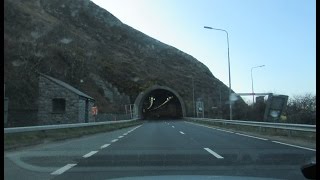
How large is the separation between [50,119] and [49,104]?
4.45 ft

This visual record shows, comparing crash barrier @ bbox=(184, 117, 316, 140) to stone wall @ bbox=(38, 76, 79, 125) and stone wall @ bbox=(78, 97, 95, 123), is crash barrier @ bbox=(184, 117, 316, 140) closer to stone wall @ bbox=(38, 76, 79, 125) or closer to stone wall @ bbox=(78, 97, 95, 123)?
stone wall @ bbox=(78, 97, 95, 123)

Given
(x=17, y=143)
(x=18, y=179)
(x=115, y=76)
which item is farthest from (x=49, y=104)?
(x=115, y=76)

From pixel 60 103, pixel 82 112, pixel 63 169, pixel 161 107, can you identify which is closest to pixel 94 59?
pixel 161 107

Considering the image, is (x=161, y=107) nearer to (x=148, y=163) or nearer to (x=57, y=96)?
(x=57, y=96)

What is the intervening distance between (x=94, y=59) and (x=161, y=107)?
37712mm

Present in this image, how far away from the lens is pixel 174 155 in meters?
14.3

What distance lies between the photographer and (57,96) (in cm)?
4459

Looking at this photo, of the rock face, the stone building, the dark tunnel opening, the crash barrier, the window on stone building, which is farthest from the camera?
the dark tunnel opening

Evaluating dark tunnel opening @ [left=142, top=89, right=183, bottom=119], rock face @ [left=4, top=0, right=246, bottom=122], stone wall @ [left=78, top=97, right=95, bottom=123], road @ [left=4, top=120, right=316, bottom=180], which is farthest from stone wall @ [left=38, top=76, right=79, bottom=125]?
dark tunnel opening @ [left=142, top=89, right=183, bottom=119]

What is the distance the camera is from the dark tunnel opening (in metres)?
111

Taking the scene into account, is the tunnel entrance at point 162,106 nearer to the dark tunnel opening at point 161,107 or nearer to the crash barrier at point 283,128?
the dark tunnel opening at point 161,107

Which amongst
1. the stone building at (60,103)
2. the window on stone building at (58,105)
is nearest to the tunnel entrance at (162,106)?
the window on stone building at (58,105)

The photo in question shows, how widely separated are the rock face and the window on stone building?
3.02 metres

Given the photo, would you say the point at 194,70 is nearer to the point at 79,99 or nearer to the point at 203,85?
the point at 203,85
